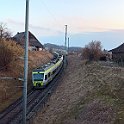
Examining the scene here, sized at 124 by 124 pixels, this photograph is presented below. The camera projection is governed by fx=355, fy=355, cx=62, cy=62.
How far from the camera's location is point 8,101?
135 feet

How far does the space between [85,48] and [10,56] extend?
2739 centimetres

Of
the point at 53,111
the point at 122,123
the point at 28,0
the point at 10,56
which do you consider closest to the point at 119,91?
the point at 53,111

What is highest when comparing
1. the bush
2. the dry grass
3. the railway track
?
the bush

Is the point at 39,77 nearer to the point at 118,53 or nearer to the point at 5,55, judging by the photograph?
the point at 5,55

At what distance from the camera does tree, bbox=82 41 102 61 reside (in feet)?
264

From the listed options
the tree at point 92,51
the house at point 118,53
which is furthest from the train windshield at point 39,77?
the tree at point 92,51

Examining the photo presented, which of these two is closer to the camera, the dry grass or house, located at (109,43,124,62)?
the dry grass

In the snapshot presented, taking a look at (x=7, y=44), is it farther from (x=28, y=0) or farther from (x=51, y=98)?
(x=28, y=0)

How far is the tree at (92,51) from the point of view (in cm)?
8050

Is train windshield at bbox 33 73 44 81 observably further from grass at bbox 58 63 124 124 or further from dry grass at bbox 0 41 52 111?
grass at bbox 58 63 124 124

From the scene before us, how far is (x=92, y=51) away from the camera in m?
80.6

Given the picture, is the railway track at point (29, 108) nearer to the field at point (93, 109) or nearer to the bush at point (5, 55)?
the field at point (93, 109)

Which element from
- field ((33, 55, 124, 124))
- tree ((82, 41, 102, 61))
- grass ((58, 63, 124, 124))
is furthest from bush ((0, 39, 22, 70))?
grass ((58, 63, 124, 124))

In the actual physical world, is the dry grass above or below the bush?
below
